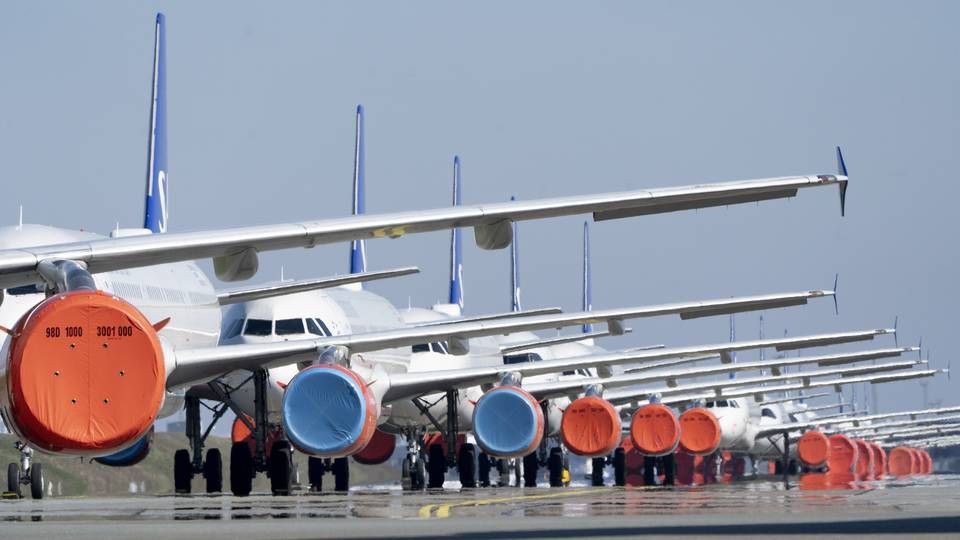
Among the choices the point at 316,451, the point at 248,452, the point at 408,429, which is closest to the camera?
the point at 316,451

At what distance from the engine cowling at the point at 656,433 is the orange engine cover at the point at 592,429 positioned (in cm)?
566

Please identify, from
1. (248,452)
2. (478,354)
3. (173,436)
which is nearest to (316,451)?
(248,452)

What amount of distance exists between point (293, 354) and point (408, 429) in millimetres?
12894

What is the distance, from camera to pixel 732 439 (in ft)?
210

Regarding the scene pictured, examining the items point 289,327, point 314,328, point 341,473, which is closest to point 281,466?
point 289,327

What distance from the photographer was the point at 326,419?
23.5m

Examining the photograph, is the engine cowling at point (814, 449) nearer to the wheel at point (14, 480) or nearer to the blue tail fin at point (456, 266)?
the blue tail fin at point (456, 266)

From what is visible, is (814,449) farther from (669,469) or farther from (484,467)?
(484,467)

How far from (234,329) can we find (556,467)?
13.7 meters

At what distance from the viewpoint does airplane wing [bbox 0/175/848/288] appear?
14.5 metres

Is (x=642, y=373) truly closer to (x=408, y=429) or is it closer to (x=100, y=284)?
(x=408, y=429)

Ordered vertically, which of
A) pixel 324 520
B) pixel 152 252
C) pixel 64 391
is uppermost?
pixel 152 252

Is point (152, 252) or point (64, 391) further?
point (152, 252)

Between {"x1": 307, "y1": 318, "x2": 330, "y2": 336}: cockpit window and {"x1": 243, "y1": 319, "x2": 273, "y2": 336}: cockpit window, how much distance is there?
2.27ft
